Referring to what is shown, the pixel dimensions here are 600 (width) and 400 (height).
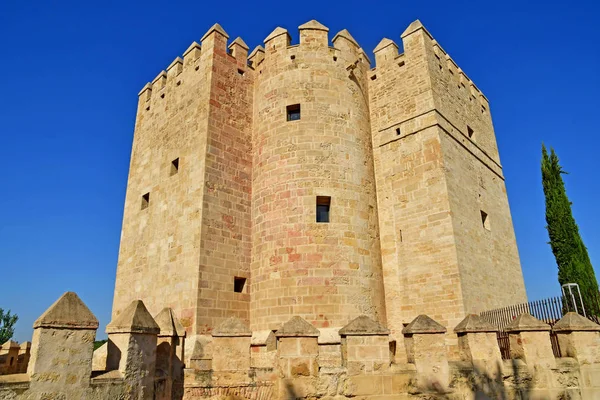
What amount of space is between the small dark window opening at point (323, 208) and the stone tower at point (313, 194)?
41 mm

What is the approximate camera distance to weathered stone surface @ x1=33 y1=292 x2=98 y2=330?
5018 mm

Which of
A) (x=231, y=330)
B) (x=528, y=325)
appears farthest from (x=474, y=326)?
(x=231, y=330)

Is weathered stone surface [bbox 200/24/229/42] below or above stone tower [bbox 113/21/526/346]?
above

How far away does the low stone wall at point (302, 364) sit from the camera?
5.16m

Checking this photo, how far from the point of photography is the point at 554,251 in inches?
601

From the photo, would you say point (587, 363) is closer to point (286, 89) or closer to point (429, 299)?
point (429, 299)

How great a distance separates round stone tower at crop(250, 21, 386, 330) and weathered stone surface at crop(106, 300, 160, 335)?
4.92 metres

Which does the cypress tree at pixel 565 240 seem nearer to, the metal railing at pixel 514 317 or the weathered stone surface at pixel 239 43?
the metal railing at pixel 514 317

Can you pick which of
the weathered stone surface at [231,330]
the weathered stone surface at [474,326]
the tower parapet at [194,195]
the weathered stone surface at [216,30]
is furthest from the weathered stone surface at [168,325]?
the weathered stone surface at [216,30]

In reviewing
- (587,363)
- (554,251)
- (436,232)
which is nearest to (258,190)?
(436,232)

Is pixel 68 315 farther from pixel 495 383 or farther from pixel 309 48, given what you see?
pixel 309 48

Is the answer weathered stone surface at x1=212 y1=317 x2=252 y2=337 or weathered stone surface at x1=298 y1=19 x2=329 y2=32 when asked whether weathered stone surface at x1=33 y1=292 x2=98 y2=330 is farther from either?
weathered stone surface at x1=298 y1=19 x2=329 y2=32

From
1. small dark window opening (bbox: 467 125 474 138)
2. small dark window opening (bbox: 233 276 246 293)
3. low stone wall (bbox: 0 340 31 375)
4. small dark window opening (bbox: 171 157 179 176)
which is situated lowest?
low stone wall (bbox: 0 340 31 375)

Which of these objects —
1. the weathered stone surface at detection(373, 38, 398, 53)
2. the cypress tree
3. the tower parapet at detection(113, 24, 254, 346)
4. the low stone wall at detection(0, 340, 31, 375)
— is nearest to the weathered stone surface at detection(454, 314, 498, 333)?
the tower parapet at detection(113, 24, 254, 346)
